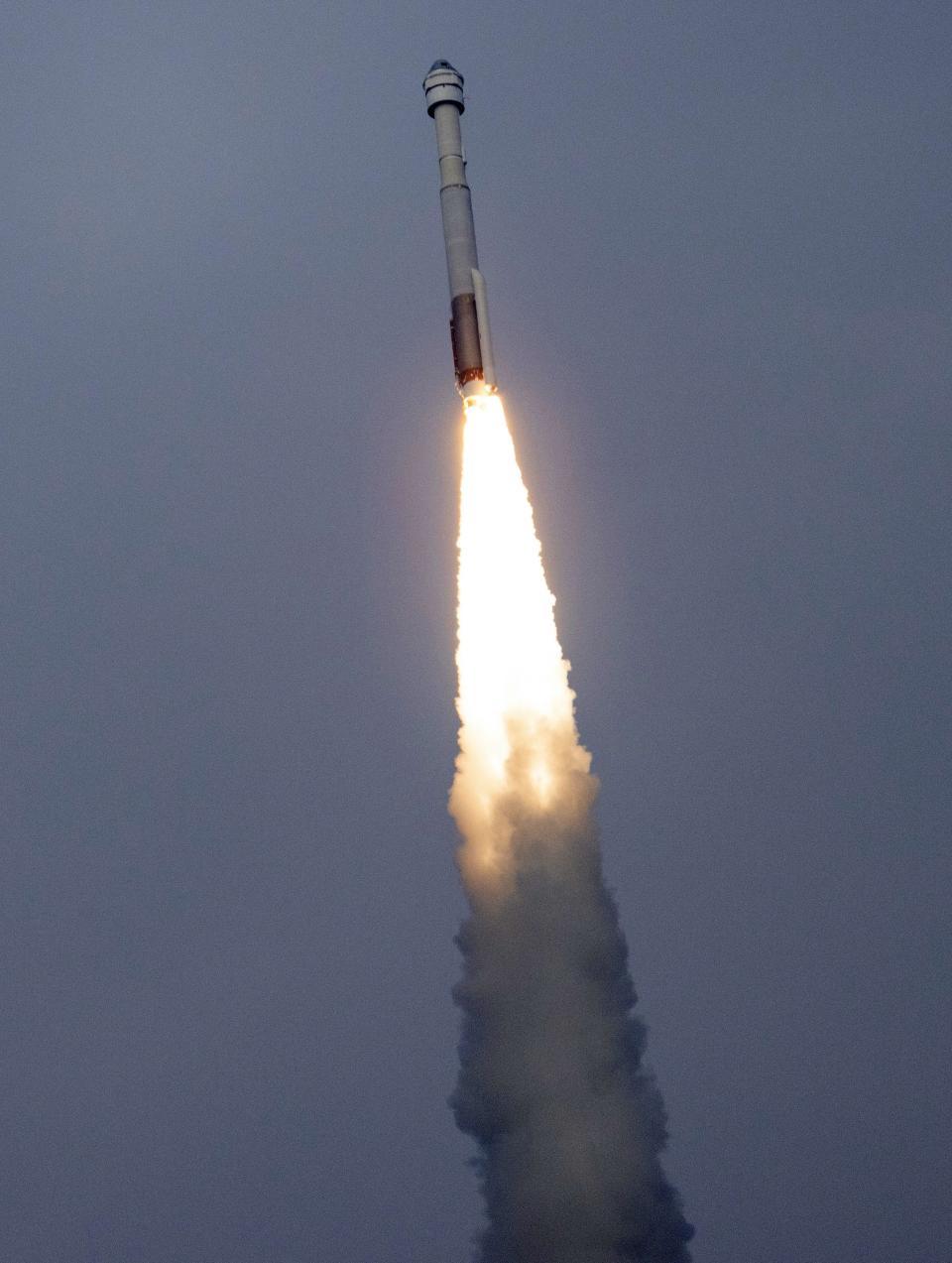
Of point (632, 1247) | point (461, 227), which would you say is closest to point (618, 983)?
point (632, 1247)

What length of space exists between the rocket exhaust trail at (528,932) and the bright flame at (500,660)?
0.13 feet

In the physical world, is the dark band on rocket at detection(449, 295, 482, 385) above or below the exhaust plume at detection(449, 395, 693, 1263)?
above

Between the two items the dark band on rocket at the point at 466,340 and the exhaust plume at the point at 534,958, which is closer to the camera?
the exhaust plume at the point at 534,958

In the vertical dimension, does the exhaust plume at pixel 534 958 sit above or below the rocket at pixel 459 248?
below

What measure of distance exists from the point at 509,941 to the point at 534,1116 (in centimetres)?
443

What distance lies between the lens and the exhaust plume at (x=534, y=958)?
56.8 metres

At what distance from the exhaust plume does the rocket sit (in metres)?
0.86

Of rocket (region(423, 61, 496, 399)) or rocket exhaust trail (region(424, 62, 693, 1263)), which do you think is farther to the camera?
rocket (region(423, 61, 496, 399))

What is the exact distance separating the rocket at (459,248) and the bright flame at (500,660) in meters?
0.79

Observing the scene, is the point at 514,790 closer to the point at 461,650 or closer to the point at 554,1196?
the point at 461,650

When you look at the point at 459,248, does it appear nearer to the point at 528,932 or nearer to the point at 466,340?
the point at 466,340

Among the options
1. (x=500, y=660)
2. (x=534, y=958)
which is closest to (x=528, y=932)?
(x=534, y=958)

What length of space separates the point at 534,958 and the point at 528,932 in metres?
0.71

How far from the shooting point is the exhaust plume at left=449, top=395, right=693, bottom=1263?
186 feet
